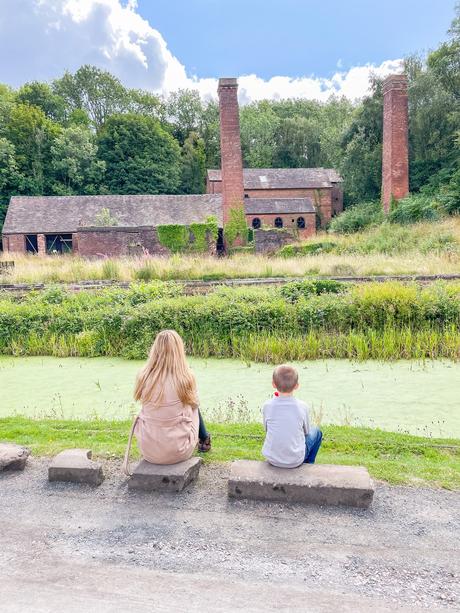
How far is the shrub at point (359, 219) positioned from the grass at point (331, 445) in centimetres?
2360

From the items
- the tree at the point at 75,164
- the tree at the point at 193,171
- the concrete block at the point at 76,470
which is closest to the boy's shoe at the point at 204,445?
the concrete block at the point at 76,470

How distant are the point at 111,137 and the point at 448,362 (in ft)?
143

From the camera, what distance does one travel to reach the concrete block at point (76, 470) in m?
3.91

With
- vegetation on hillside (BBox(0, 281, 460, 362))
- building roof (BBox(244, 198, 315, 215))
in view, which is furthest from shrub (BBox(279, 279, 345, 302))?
building roof (BBox(244, 198, 315, 215))

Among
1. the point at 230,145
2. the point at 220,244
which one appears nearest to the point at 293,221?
the point at 220,244

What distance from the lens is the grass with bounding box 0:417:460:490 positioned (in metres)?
3.94

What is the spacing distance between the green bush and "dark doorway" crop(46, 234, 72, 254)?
16.3m

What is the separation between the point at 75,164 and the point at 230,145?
19.4 metres

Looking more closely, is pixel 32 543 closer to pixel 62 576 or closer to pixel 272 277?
pixel 62 576

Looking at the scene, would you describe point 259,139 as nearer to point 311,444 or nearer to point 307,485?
point 311,444

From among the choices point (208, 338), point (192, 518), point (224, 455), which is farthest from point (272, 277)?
point (192, 518)

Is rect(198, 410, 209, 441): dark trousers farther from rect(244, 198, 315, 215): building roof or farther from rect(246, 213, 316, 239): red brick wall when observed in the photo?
rect(244, 198, 315, 215): building roof

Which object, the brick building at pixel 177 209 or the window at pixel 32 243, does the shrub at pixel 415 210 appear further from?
the window at pixel 32 243

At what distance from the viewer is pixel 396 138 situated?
26.5m
